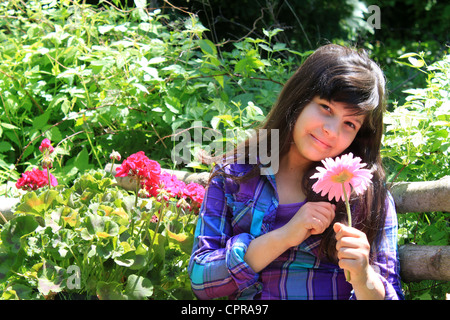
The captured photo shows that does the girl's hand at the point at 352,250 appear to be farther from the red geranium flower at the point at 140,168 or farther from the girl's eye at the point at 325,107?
the red geranium flower at the point at 140,168

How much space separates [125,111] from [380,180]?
139 centimetres

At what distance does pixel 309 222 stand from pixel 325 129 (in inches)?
11.5

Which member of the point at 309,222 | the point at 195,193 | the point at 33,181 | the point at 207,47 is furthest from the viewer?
the point at 207,47

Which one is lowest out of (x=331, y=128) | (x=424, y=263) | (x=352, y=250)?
(x=424, y=263)

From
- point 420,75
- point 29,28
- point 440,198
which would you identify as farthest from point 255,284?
point 420,75

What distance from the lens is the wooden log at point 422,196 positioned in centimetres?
183

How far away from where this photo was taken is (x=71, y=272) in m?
1.70

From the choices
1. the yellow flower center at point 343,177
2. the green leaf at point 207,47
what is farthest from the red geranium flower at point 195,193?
the green leaf at point 207,47

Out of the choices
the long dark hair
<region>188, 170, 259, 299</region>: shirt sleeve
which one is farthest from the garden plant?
the long dark hair

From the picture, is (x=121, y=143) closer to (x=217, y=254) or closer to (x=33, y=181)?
(x=33, y=181)

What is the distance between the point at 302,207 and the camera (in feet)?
5.06

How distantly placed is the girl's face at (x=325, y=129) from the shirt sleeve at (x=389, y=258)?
0.82 ft

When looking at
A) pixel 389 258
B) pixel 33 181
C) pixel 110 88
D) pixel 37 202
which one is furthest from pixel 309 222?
pixel 110 88
